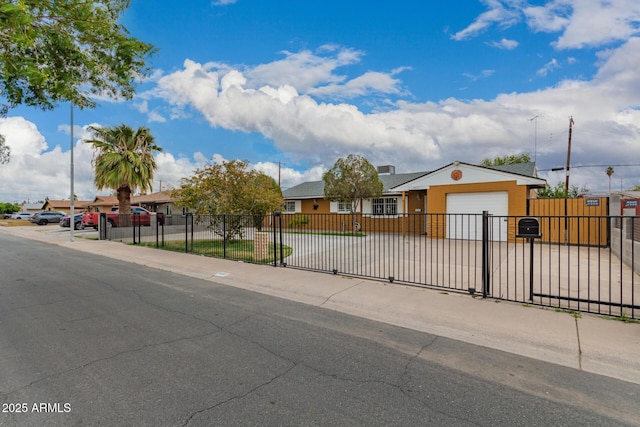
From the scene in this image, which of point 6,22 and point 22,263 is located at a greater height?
point 6,22

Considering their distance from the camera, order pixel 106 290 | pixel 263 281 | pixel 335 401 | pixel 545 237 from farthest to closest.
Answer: pixel 545 237 → pixel 263 281 → pixel 106 290 → pixel 335 401

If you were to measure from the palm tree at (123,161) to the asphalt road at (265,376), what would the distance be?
1613 centimetres

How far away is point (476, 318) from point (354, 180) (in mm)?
15296

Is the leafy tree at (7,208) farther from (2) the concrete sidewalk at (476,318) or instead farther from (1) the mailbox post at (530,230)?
(1) the mailbox post at (530,230)

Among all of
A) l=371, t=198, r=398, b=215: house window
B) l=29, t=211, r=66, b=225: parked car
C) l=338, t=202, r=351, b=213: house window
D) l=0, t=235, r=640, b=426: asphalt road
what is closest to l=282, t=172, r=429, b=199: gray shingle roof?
l=371, t=198, r=398, b=215: house window

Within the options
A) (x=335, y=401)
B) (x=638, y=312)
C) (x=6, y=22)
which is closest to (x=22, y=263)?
(x=6, y=22)

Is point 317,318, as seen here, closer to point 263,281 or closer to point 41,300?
point 263,281

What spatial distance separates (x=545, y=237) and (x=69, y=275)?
729 inches

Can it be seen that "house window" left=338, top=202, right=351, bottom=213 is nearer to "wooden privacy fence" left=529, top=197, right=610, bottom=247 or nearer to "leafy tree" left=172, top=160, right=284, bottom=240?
"leafy tree" left=172, top=160, right=284, bottom=240

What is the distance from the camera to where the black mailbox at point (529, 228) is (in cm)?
624

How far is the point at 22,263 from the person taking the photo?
1125cm

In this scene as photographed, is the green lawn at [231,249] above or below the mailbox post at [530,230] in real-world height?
below

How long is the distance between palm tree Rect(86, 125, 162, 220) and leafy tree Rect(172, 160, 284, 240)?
733 centimetres

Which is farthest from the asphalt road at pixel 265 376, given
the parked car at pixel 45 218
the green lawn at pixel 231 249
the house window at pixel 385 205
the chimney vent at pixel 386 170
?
the parked car at pixel 45 218
